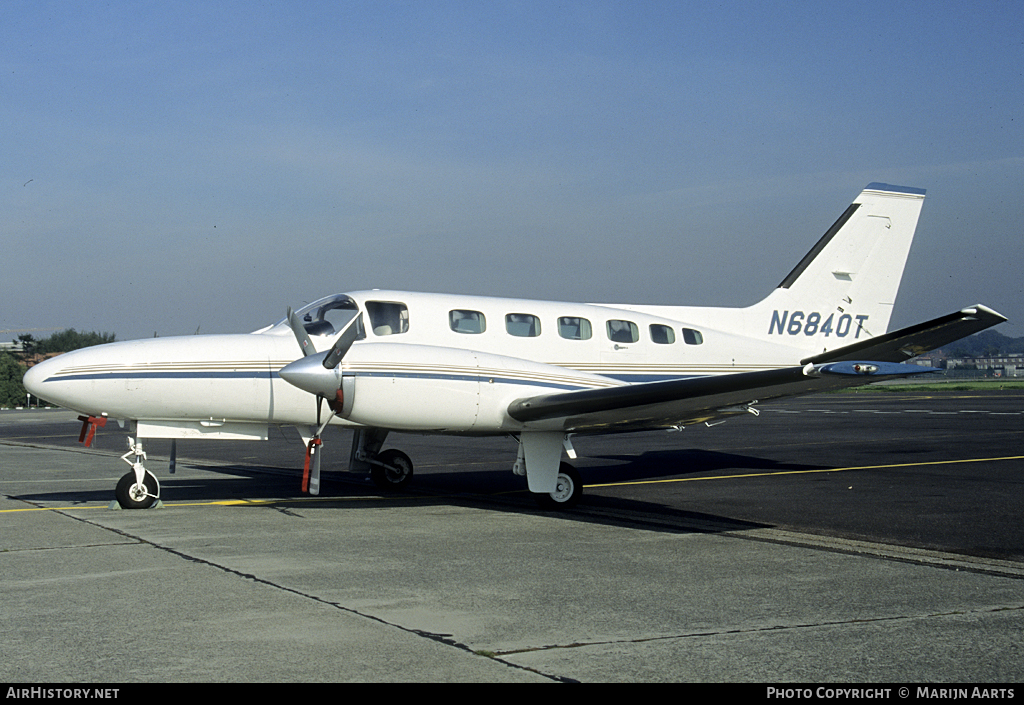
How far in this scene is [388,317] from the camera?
11.9 metres

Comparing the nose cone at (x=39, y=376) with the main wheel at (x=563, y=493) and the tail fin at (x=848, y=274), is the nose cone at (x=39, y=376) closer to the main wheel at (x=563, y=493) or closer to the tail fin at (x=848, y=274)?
the main wheel at (x=563, y=493)

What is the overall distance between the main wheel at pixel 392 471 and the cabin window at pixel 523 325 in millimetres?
2880

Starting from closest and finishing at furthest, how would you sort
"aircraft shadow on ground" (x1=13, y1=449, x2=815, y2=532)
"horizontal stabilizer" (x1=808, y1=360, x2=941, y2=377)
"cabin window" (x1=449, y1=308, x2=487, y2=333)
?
"horizontal stabilizer" (x1=808, y1=360, x2=941, y2=377)
"aircraft shadow on ground" (x1=13, y1=449, x2=815, y2=532)
"cabin window" (x1=449, y1=308, x2=487, y2=333)

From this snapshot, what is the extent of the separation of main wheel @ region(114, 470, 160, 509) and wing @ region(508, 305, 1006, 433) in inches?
180

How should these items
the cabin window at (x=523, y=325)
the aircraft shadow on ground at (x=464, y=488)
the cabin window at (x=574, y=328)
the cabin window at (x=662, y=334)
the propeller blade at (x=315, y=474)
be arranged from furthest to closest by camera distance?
the cabin window at (x=662, y=334)
the cabin window at (x=574, y=328)
the cabin window at (x=523, y=325)
the aircraft shadow on ground at (x=464, y=488)
the propeller blade at (x=315, y=474)

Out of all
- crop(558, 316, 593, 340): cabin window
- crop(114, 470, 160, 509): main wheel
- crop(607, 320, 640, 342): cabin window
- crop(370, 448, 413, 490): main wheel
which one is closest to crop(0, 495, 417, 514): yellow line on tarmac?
crop(114, 470, 160, 509): main wheel

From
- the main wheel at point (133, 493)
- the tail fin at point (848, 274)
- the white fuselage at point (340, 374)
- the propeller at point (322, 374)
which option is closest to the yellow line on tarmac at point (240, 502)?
the main wheel at point (133, 493)

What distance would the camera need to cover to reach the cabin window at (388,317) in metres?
11.8

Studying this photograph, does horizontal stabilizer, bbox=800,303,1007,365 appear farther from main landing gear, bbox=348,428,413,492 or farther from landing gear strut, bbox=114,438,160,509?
landing gear strut, bbox=114,438,160,509

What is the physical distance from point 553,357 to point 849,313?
5.83 metres

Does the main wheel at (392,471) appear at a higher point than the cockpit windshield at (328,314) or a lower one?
lower

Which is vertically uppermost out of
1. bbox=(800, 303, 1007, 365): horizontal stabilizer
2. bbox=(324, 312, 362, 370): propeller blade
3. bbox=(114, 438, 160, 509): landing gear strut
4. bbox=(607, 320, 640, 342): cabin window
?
bbox=(607, 320, 640, 342): cabin window

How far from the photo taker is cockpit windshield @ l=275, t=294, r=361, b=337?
1154 cm

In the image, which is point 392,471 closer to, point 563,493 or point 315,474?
point 563,493
